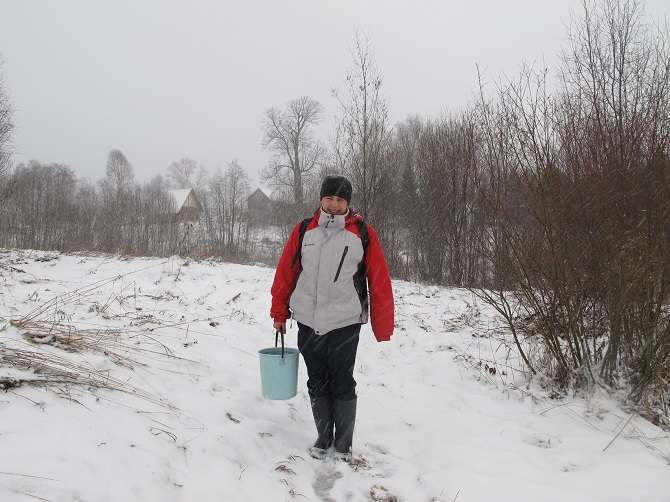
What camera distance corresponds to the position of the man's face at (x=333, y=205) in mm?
2684

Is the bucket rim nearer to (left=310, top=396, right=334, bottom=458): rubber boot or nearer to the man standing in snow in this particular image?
the man standing in snow

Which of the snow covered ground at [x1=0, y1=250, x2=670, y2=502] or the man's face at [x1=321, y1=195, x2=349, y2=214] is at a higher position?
the man's face at [x1=321, y1=195, x2=349, y2=214]

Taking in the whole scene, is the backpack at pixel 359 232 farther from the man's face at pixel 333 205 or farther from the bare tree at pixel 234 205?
the bare tree at pixel 234 205

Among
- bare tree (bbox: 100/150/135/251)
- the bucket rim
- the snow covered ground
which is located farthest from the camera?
bare tree (bbox: 100/150/135/251)

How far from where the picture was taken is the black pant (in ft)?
8.67

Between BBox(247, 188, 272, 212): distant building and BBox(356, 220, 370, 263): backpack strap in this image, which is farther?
BBox(247, 188, 272, 212): distant building

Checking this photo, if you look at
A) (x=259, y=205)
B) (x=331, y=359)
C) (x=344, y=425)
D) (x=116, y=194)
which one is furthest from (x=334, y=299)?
(x=116, y=194)

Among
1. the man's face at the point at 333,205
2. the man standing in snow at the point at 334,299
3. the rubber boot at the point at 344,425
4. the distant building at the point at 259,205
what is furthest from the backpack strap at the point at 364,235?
the distant building at the point at 259,205

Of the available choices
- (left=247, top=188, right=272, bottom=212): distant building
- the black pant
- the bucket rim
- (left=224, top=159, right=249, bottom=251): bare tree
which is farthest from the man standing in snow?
(left=247, top=188, right=272, bottom=212): distant building

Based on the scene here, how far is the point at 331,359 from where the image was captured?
8.82ft

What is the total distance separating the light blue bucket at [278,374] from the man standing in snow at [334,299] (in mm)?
148

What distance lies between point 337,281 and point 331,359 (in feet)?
1.79

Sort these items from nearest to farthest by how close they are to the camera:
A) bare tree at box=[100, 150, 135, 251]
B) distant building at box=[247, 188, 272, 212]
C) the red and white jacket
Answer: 1. the red and white jacket
2. bare tree at box=[100, 150, 135, 251]
3. distant building at box=[247, 188, 272, 212]

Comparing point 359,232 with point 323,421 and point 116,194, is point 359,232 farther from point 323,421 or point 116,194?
Answer: point 116,194
